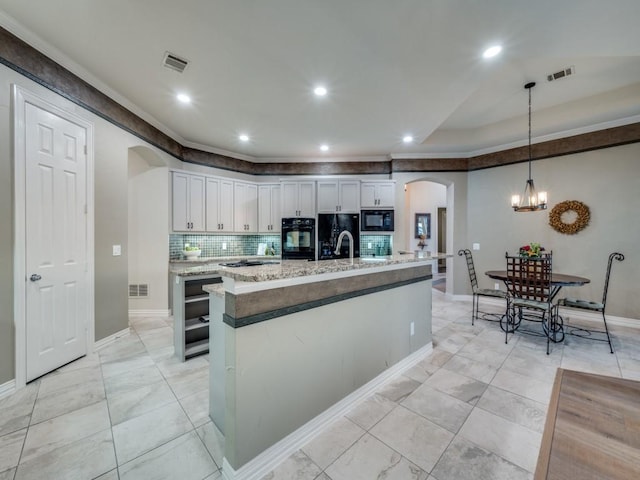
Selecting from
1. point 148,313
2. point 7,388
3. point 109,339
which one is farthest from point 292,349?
point 148,313

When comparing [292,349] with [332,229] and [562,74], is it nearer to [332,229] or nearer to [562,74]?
[332,229]

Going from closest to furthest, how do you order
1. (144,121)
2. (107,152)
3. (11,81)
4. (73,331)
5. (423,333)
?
(11,81) → (73,331) → (423,333) → (107,152) → (144,121)

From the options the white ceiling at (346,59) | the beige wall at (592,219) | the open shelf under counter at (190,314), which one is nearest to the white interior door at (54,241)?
the white ceiling at (346,59)

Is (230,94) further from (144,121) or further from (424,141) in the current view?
(424,141)

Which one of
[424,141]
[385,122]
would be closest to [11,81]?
[385,122]

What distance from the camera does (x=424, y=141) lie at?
16.5 feet

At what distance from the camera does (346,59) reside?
2.54 m

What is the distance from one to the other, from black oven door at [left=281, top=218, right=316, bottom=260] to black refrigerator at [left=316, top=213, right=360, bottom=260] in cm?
16

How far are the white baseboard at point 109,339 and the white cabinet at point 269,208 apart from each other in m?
2.87

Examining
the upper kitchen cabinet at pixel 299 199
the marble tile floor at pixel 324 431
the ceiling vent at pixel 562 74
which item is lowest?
the marble tile floor at pixel 324 431

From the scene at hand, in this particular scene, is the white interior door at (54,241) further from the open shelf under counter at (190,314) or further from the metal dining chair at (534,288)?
the metal dining chair at (534,288)

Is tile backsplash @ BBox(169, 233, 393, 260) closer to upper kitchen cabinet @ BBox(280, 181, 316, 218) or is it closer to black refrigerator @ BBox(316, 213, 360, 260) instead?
black refrigerator @ BBox(316, 213, 360, 260)

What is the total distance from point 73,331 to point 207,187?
9.49ft

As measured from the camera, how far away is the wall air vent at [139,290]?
14.1 feet
